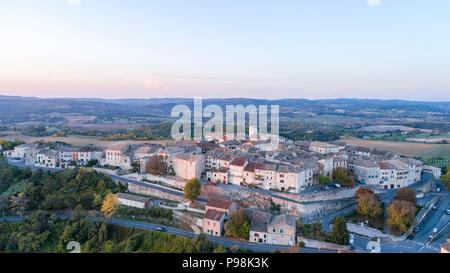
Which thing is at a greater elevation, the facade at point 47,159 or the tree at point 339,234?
the facade at point 47,159

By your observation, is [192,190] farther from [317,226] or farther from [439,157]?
[439,157]

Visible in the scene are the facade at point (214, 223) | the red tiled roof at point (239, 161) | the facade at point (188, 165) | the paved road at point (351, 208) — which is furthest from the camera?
the facade at point (188, 165)

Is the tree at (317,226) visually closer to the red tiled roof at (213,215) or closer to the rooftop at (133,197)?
the red tiled roof at (213,215)

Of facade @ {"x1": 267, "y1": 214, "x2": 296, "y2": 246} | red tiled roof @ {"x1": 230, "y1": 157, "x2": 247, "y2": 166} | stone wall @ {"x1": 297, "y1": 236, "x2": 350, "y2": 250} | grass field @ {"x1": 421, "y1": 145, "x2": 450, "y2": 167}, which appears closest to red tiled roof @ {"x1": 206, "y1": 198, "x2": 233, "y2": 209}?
facade @ {"x1": 267, "y1": 214, "x2": 296, "y2": 246}

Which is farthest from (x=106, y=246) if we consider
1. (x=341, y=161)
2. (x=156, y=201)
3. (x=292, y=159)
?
(x=341, y=161)

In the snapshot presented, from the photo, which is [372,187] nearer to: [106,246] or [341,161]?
[341,161]

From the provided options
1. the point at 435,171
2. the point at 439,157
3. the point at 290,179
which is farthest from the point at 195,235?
the point at 439,157

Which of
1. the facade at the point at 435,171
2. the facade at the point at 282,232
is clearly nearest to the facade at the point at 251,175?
the facade at the point at 282,232
